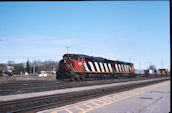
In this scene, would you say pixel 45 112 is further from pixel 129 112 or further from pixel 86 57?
pixel 86 57

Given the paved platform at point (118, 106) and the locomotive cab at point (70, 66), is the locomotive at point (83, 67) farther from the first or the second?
the paved platform at point (118, 106)

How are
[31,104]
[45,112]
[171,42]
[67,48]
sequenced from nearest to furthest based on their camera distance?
[171,42] < [45,112] < [31,104] < [67,48]

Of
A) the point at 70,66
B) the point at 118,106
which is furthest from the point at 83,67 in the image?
the point at 118,106

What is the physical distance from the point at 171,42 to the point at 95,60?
1202 inches

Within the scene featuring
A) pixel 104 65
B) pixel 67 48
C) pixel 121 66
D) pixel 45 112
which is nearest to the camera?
pixel 45 112

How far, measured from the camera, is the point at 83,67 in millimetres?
30125

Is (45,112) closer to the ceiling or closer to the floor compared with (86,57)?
closer to the floor

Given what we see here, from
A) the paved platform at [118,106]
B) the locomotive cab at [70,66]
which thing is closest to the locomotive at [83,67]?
the locomotive cab at [70,66]

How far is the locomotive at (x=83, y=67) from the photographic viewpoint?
28344mm

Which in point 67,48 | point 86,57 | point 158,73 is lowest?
point 158,73

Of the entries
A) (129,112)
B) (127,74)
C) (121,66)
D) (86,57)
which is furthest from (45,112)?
(127,74)

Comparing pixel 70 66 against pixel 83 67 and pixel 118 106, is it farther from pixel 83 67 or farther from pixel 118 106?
pixel 118 106

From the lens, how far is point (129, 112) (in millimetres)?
9344

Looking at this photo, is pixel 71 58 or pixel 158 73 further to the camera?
pixel 158 73
